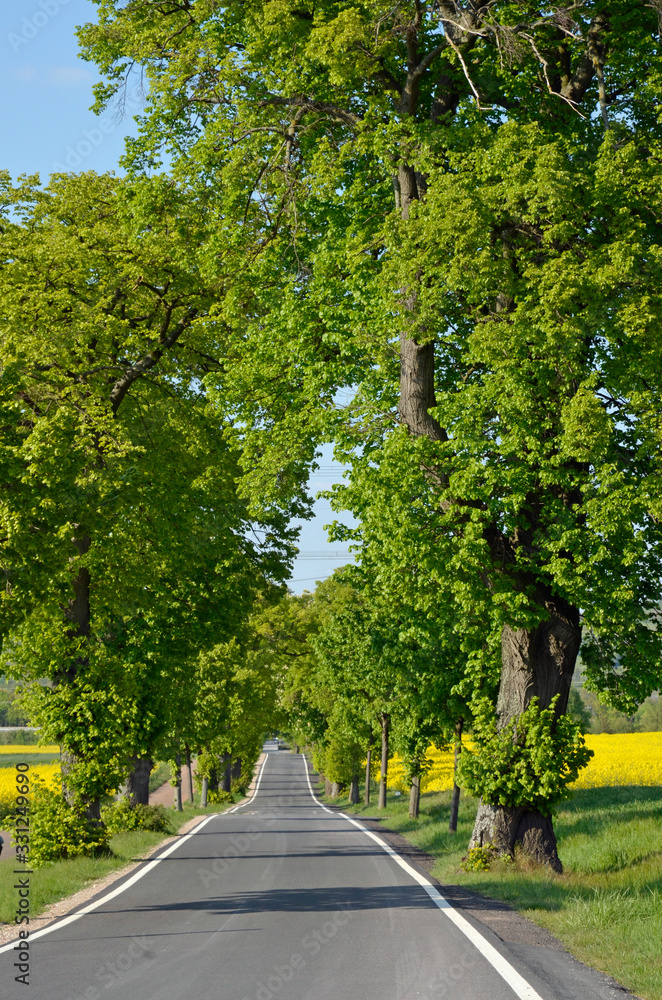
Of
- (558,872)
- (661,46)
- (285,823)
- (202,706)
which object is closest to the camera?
(558,872)

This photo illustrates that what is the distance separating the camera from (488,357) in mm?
12289

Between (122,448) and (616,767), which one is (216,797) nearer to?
(616,767)

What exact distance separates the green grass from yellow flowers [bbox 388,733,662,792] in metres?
6.99

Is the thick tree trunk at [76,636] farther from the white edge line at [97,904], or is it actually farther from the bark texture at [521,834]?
the bark texture at [521,834]

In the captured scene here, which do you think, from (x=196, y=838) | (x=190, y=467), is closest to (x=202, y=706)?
(x=196, y=838)

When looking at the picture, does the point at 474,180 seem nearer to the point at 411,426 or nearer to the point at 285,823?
the point at 411,426

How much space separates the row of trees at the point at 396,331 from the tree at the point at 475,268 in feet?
0.18

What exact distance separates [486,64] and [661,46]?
2620mm

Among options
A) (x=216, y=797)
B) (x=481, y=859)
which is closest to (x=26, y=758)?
(x=216, y=797)

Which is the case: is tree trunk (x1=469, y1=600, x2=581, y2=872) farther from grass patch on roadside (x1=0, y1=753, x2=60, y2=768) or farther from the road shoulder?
grass patch on roadside (x1=0, y1=753, x2=60, y2=768)

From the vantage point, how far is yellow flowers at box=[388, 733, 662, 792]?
3494cm

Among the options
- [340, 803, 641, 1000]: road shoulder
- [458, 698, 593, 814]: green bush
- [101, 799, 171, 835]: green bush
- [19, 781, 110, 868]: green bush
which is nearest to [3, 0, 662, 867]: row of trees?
[458, 698, 593, 814]: green bush

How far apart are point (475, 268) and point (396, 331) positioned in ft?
5.25

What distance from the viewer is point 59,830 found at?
52.0 feet
